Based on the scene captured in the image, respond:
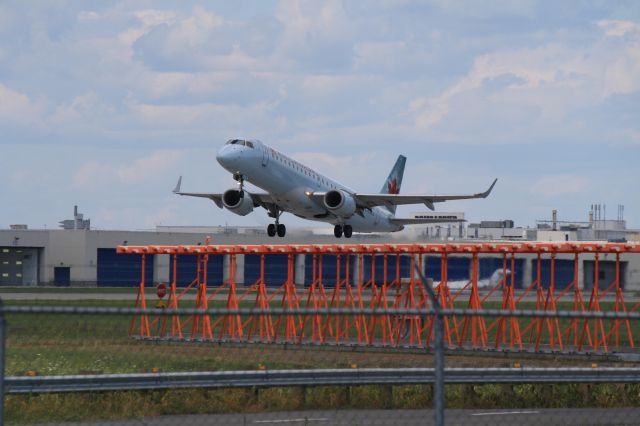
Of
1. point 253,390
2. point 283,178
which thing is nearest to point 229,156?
point 283,178

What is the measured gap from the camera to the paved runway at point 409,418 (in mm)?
15852

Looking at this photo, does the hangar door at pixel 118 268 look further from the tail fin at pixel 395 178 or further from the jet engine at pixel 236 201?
the jet engine at pixel 236 201

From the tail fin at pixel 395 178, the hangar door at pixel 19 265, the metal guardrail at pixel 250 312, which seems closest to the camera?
the metal guardrail at pixel 250 312

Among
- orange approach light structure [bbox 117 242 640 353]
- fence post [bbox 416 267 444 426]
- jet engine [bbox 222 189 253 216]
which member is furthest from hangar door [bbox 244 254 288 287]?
fence post [bbox 416 267 444 426]

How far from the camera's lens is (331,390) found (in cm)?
1836

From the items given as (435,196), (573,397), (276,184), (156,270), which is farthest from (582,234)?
(573,397)

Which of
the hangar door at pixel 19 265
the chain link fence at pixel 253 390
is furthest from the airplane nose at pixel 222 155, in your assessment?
the hangar door at pixel 19 265

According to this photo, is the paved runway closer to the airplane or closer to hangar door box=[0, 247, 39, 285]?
the airplane

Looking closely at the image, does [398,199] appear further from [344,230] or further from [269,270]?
[269,270]

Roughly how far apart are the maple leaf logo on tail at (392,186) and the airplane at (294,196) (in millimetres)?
8087

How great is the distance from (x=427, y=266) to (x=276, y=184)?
40444 millimetres

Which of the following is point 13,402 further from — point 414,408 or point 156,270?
point 156,270

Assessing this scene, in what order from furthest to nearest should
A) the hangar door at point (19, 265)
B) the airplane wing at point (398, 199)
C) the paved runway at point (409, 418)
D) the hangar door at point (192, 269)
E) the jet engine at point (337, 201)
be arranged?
the hangar door at point (192, 269) → the hangar door at point (19, 265) → the airplane wing at point (398, 199) → the jet engine at point (337, 201) → the paved runway at point (409, 418)

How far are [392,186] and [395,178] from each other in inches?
30.5
